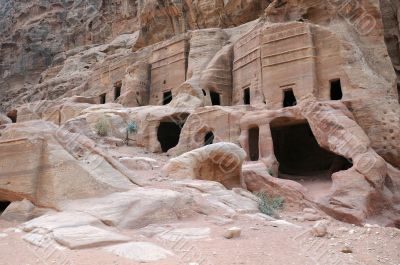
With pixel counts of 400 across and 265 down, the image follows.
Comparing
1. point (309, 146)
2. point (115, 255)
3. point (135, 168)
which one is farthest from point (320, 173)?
point (115, 255)

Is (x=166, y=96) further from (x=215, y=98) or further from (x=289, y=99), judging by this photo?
(x=289, y=99)

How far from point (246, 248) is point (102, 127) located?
52.5 ft

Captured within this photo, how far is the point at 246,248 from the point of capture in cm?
609

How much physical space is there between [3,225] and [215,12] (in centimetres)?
2707

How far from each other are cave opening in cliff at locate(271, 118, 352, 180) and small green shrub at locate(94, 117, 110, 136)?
8.67 m

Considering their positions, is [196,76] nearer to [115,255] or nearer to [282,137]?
[282,137]

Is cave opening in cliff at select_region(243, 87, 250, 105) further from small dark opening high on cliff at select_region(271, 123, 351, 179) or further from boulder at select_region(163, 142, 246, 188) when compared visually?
boulder at select_region(163, 142, 246, 188)

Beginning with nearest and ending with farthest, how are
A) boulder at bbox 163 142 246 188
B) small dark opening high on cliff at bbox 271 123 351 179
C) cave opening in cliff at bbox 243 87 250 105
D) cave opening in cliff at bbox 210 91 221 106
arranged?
boulder at bbox 163 142 246 188
small dark opening high on cliff at bbox 271 123 351 179
cave opening in cliff at bbox 243 87 250 105
cave opening in cliff at bbox 210 91 221 106

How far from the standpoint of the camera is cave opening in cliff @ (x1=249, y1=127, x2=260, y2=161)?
18.5 meters

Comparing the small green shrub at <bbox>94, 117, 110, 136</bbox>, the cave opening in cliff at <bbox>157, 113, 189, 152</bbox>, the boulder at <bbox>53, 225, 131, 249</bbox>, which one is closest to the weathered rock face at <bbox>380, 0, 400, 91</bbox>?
the cave opening in cliff at <bbox>157, 113, 189, 152</bbox>

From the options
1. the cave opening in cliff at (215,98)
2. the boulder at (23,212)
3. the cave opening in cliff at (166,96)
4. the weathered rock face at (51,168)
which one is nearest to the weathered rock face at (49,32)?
the cave opening in cliff at (166,96)

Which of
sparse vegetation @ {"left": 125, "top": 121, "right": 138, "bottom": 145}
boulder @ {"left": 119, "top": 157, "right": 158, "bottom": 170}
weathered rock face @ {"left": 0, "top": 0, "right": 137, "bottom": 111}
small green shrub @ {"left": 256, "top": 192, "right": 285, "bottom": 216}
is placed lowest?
small green shrub @ {"left": 256, "top": 192, "right": 285, "bottom": 216}

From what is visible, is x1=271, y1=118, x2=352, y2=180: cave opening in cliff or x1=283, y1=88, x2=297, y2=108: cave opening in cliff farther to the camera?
x1=283, y1=88, x2=297, y2=108: cave opening in cliff

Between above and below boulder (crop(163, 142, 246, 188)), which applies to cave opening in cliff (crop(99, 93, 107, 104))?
above
